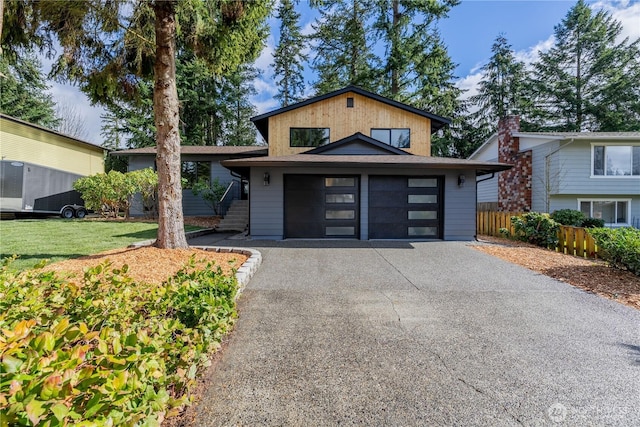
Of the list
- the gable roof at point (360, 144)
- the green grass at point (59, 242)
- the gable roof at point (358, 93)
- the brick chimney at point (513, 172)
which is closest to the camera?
the green grass at point (59, 242)

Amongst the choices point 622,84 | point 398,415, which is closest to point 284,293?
point 398,415

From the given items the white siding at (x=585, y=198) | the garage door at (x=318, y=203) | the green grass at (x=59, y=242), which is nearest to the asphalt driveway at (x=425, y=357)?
the green grass at (x=59, y=242)

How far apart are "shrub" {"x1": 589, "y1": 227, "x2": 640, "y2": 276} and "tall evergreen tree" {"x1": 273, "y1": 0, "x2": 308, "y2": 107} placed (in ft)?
78.6

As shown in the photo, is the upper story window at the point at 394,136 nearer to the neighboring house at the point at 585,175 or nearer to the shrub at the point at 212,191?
the neighboring house at the point at 585,175

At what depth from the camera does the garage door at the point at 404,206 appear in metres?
10.2

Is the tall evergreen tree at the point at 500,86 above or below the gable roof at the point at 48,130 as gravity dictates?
above

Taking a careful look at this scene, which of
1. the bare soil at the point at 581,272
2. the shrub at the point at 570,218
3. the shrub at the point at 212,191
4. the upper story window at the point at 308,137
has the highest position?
the upper story window at the point at 308,137

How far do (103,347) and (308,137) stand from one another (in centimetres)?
1209

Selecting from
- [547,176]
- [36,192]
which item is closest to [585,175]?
A: [547,176]

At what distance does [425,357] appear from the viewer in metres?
2.83

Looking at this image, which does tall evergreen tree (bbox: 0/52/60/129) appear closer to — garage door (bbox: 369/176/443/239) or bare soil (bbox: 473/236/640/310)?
garage door (bbox: 369/176/443/239)

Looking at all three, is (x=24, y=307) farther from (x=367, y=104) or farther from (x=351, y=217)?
(x=367, y=104)

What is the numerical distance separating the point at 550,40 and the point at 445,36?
13.5m

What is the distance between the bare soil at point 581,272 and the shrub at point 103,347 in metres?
5.79
